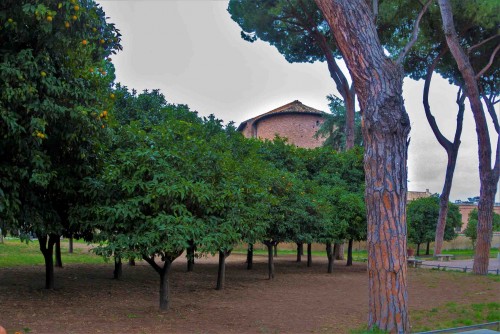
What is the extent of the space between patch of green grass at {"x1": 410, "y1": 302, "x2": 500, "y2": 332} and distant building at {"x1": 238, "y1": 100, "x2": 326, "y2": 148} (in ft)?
116

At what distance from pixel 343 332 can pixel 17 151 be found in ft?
20.5

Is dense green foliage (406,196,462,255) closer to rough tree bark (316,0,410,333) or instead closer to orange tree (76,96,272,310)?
orange tree (76,96,272,310)

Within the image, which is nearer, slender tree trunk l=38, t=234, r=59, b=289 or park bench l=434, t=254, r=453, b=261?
slender tree trunk l=38, t=234, r=59, b=289

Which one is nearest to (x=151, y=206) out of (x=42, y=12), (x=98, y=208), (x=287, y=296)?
(x=98, y=208)

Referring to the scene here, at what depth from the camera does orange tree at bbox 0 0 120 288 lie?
7926mm

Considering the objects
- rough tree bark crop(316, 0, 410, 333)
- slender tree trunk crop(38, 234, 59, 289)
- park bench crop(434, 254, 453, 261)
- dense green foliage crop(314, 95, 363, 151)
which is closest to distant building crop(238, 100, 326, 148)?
dense green foliage crop(314, 95, 363, 151)

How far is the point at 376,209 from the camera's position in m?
7.63

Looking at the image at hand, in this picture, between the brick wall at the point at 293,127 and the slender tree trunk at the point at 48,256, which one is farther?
the brick wall at the point at 293,127

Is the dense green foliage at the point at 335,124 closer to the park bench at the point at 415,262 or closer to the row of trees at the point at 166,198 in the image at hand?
the park bench at the point at 415,262

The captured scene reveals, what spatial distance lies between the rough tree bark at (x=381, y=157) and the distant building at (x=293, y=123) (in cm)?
3879

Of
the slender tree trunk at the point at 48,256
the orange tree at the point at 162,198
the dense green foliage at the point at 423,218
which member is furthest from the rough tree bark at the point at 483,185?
the dense green foliage at the point at 423,218

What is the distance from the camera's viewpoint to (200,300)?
1302cm

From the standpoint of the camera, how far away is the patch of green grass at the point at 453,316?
9427 millimetres

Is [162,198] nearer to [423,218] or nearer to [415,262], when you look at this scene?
[415,262]
